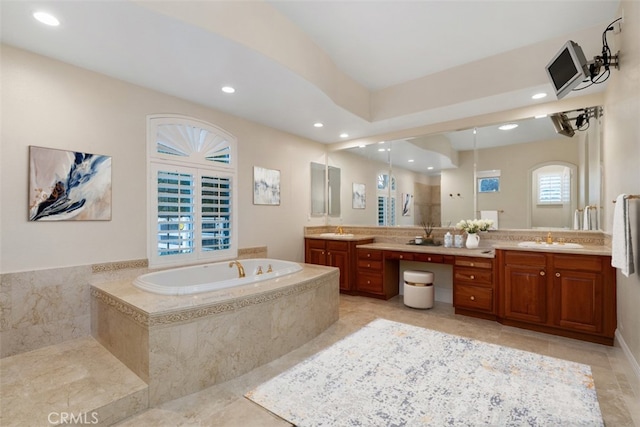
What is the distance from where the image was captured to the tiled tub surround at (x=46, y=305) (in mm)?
2371

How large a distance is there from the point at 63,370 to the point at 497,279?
406 cm

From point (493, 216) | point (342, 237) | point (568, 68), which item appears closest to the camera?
point (568, 68)

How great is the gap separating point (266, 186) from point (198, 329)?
2667mm

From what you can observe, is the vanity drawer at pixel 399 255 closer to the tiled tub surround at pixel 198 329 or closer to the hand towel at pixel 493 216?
the hand towel at pixel 493 216

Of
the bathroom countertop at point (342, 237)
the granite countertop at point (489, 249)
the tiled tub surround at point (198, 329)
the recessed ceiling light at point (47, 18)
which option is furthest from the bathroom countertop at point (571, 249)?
the recessed ceiling light at point (47, 18)

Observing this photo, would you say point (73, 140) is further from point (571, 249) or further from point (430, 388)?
point (571, 249)

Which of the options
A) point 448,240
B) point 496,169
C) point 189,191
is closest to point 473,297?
point 448,240

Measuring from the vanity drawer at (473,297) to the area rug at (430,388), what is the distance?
76 cm

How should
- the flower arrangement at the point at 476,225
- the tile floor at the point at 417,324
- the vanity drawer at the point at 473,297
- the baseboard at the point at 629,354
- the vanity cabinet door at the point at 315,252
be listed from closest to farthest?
the tile floor at the point at 417,324
the baseboard at the point at 629,354
the vanity drawer at the point at 473,297
the flower arrangement at the point at 476,225
the vanity cabinet door at the point at 315,252

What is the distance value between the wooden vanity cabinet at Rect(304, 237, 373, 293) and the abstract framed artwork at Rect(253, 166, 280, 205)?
979 millimetres

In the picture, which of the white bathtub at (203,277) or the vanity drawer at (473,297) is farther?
the vanity drawer at (473,297)

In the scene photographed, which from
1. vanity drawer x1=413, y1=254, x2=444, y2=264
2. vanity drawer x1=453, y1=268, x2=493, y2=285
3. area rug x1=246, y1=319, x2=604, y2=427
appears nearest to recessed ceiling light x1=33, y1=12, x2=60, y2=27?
area rug x1=246, y1=319, x2=604, y2=427

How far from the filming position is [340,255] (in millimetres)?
4699

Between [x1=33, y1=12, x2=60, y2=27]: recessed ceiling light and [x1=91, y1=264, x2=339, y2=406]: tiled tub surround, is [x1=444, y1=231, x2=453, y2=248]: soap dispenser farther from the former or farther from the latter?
[x1=33, y1=12, x2=60, y2=27]: recessed ceiling light
